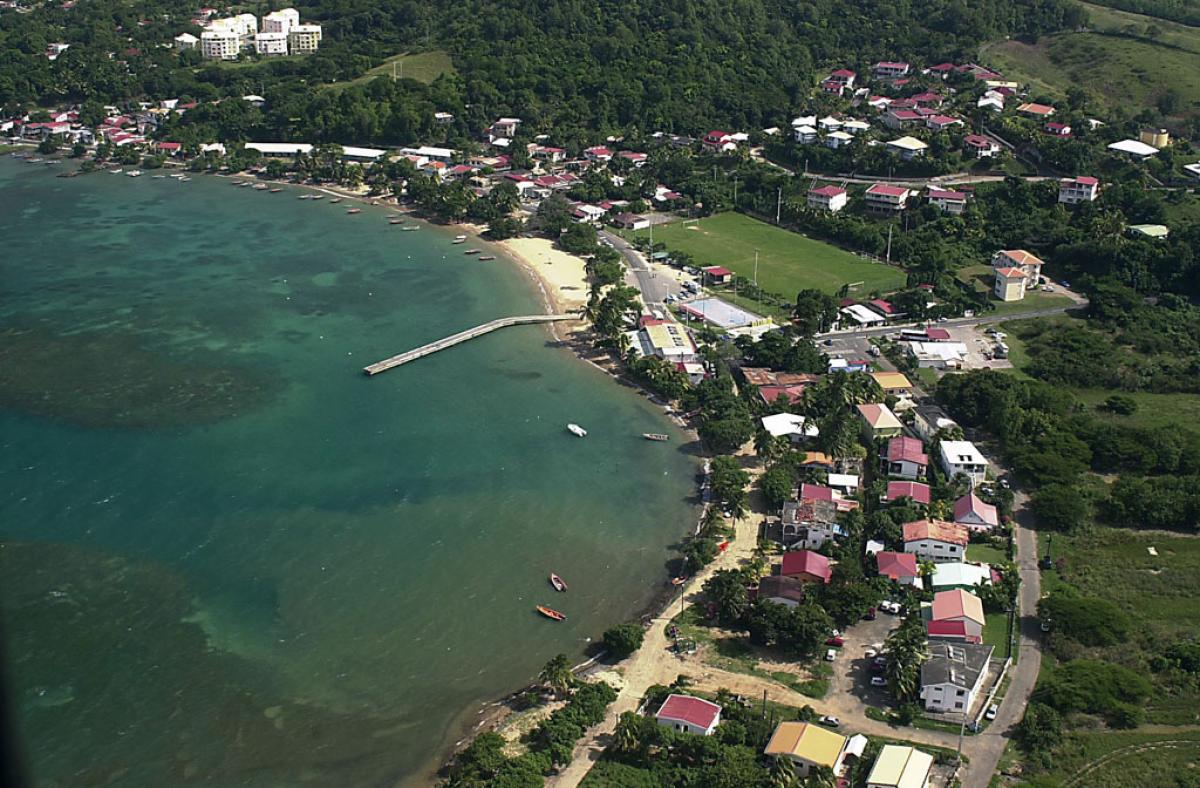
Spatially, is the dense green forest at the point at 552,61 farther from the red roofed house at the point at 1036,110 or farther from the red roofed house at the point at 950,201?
the red roofed house at the point at 950,201

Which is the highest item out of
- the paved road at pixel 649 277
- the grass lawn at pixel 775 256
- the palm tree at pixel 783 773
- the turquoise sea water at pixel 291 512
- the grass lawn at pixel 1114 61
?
the grass lawn at pixel 1114 61

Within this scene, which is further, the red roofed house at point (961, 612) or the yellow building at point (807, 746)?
the red roofed house at point (961, 612)

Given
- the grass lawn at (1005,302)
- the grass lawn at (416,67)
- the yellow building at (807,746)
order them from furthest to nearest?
the grass lawn at (416,67)
the grass lawn at (1005,302)
the yellow building at (807,746)

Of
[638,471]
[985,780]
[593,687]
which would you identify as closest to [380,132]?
[638,471]

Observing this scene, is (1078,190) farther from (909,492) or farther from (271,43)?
(271,43)

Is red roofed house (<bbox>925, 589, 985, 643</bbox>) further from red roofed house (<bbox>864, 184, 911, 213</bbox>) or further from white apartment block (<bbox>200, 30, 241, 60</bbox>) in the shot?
white apartment block (<bbox>200, 30, 241, 60</bbox>)

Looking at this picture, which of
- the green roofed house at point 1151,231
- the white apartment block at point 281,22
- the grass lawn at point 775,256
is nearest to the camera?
the grass lawn at point 775,256

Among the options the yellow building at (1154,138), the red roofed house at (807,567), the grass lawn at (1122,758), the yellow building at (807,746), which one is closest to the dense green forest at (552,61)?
the yellow building at (1154,138)

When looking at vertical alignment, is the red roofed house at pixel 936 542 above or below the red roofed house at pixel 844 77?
below
